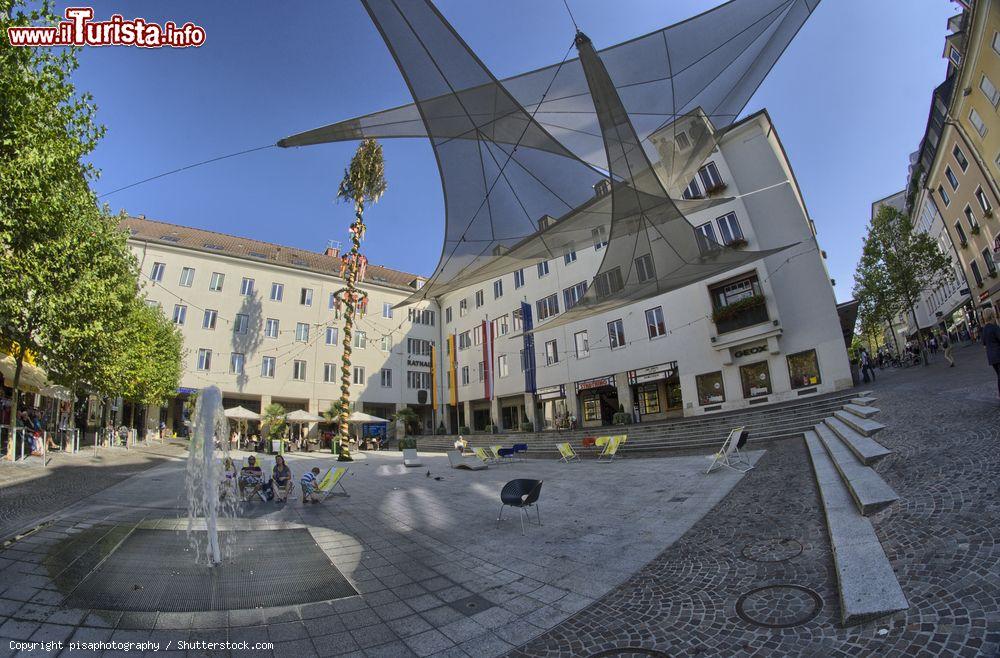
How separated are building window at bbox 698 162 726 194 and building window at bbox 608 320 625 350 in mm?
9150

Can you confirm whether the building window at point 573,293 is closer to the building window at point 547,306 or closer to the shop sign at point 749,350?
the building window at point 547,306

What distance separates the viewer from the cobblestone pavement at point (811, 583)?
264cm

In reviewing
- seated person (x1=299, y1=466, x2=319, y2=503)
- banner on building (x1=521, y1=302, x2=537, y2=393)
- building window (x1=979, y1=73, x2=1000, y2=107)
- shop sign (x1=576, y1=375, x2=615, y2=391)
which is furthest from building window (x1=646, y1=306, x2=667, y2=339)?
seated person (x1=299, y1=466, x2=319, y2=503)

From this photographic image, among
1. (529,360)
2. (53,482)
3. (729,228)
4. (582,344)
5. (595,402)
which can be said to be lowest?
(53,482)

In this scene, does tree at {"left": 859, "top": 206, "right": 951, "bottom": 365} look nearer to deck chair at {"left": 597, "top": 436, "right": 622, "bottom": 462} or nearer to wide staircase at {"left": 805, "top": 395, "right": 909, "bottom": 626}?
deck chair at {"left": 597, "top": 436, "right": 622, "bottom": 462}

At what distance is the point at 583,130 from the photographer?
8.88m

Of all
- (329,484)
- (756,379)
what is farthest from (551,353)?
(329,484)

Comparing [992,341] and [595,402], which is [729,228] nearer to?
[595,402]

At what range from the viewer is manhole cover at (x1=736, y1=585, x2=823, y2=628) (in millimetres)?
3123

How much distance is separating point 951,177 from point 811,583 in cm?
4116

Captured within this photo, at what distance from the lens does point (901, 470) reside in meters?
5.45

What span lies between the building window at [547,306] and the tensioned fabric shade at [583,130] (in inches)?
734

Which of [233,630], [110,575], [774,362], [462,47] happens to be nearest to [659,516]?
[233,630]

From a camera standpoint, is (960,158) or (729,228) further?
(960,158)
